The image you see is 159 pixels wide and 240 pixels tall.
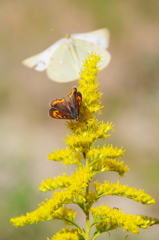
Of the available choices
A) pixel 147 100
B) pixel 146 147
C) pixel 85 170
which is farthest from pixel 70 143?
pixel 147 100

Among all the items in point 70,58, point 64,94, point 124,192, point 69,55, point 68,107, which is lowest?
point 124,192

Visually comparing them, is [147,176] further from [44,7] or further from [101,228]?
[101,228]

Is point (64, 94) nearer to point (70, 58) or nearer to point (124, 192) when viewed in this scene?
point (70, 58)

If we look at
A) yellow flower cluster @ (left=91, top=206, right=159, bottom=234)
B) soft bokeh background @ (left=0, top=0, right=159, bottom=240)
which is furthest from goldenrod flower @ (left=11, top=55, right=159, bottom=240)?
soft bokeh background @ (left=0, top=0, right=159, bottom=240)

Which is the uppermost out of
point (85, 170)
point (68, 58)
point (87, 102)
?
point (68, 58)

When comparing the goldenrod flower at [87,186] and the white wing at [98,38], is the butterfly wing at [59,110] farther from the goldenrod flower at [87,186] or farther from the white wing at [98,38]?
the white wing at [98,38]

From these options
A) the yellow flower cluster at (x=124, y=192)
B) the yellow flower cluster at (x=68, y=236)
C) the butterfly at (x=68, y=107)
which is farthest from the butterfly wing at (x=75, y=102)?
the yellow flower cluster at (x=68, y=236)

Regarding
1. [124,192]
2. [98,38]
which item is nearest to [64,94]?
[98,38]
